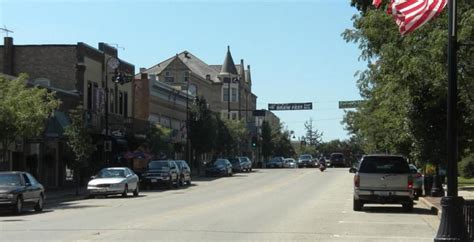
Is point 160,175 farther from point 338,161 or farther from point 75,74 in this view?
point 338,161

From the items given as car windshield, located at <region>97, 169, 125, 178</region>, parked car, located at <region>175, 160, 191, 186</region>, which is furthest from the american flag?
parked car, located at <region>175, 160, 191, 186</region>

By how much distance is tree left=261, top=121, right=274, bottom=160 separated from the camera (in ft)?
366

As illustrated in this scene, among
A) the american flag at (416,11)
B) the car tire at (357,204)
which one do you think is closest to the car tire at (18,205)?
the car tire at (357,204)

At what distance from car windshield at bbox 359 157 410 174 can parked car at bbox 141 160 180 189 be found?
20414mm

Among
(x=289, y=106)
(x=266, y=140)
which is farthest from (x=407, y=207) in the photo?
(x=266, y=140)

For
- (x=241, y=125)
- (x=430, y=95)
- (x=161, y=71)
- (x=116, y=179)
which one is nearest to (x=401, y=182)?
(x=430, y=95)

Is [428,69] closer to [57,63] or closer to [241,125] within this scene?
[57,63]

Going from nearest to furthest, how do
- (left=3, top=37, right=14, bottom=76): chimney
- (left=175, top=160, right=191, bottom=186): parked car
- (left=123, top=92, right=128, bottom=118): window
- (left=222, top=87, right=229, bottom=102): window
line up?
(left=175, top=160, right=191, bottom=186): parked car
(left=3, top=37, right=14, bottom=76): chimney
(left=123, top=92, right=128, bottom=118): window
(left=222, top=87, right=229, bottom=102): window

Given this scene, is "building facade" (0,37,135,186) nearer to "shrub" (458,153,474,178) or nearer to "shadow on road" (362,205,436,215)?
"shadow on road" (362,205,436,215)

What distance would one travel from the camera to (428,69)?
17219 millimetres

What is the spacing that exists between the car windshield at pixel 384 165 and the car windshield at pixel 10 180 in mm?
11713

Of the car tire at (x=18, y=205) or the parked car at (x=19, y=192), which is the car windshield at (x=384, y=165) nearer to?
the parked car at (x=19, y=192)

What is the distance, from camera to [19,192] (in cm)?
2300

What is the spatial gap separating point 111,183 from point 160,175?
30.0 feet
